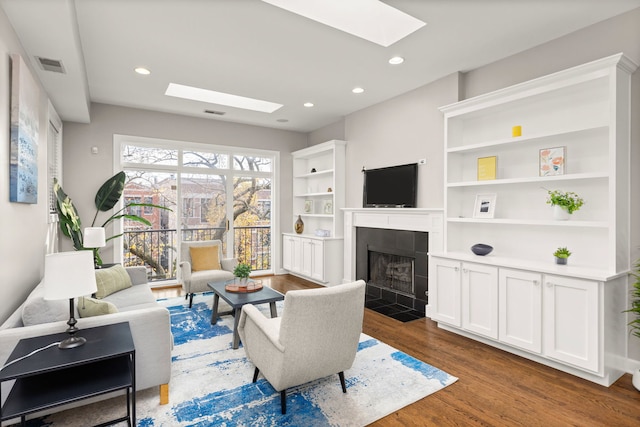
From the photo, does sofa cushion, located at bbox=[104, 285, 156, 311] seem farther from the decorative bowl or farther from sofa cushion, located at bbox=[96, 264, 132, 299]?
the decorative bowl

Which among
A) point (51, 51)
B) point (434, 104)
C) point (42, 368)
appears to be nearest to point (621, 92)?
point (434, 104)

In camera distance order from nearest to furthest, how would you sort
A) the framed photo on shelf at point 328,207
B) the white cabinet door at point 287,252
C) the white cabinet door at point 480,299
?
the white cabinet door at point 480,299 < the framed photo on shelf at point 328,207 < the white cabinet door at point 287,252

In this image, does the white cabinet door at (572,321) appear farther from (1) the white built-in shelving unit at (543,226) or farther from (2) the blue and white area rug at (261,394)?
(2) the blue and white area rug at (261,394)

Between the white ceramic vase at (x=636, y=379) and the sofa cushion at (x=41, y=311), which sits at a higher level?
the sofa cushion at (x=41, y=311)

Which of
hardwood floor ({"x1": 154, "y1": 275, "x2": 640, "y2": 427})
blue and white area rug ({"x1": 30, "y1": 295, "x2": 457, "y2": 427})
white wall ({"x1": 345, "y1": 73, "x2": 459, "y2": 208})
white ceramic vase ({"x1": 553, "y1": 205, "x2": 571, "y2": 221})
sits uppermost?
white wall ({"x1": 345, "y1": 73, "x2": 459, "y2": 208})

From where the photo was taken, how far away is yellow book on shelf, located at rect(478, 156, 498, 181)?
3.57 meters

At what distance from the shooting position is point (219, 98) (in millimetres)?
5164

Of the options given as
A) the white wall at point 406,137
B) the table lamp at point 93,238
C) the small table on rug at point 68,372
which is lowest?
the small table on rug at point 68,372

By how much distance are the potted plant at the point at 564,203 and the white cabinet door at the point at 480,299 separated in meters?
0.72

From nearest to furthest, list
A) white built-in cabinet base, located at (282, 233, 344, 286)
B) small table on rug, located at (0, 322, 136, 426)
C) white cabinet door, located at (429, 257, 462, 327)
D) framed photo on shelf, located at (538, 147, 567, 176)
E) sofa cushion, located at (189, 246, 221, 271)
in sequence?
small table on rug, located at (0, 322, 136, 426) → framed photo on shelf, located at (538, 147, 567, 176) → white cabinet door, located at (429, 257, 462, 327) → sofa cushion, located at (189, 246, 221, 271) → white built-in cabinet base, located at (282, 233, 344, 286)

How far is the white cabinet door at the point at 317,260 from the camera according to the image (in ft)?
18.6

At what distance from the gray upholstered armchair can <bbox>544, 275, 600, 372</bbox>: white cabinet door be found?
3.68 metres

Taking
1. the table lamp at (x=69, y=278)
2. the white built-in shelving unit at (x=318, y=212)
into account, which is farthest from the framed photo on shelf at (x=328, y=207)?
the table lamp at (x=69, y=278)

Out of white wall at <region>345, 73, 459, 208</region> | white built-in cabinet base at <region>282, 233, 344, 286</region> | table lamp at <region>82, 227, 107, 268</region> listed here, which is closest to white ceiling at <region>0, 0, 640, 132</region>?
white wall at <region>345, 73, 459, 208</region>
